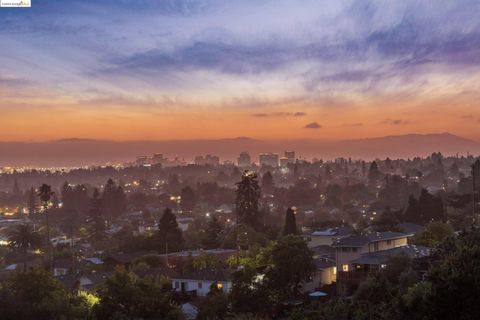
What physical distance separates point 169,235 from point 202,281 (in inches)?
649

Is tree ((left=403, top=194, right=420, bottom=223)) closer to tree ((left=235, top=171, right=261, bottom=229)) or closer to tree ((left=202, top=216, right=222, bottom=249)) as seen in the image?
tree ((left=235, top=171, right=261, bottom=229))

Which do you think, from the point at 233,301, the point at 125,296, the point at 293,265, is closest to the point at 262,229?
the point at 293,265

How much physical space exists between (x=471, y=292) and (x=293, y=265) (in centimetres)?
1676

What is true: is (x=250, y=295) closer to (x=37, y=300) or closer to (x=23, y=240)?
(x=37, y=300)

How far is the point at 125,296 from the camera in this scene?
21.9 meters

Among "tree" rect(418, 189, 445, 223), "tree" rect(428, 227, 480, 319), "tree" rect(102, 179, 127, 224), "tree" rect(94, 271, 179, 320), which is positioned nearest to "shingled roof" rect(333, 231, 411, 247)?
"tree" rect(94, 271, 179, 320)

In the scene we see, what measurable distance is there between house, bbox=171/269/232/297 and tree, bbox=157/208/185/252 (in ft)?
45.9

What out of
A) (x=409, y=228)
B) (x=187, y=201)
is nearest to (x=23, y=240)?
(x=409, y=228)

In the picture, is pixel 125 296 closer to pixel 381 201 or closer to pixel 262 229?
pixel 262 229

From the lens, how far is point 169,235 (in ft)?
156

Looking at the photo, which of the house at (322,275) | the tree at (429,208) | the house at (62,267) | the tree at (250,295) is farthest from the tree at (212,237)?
the tree at (250,295)

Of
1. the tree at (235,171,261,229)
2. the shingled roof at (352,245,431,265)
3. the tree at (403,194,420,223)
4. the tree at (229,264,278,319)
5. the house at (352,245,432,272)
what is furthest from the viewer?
the tree at (235,171,261,229)

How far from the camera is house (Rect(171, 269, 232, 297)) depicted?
3058 centimetres

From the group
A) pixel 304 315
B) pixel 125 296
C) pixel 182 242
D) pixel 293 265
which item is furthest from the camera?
pixel 182 242
